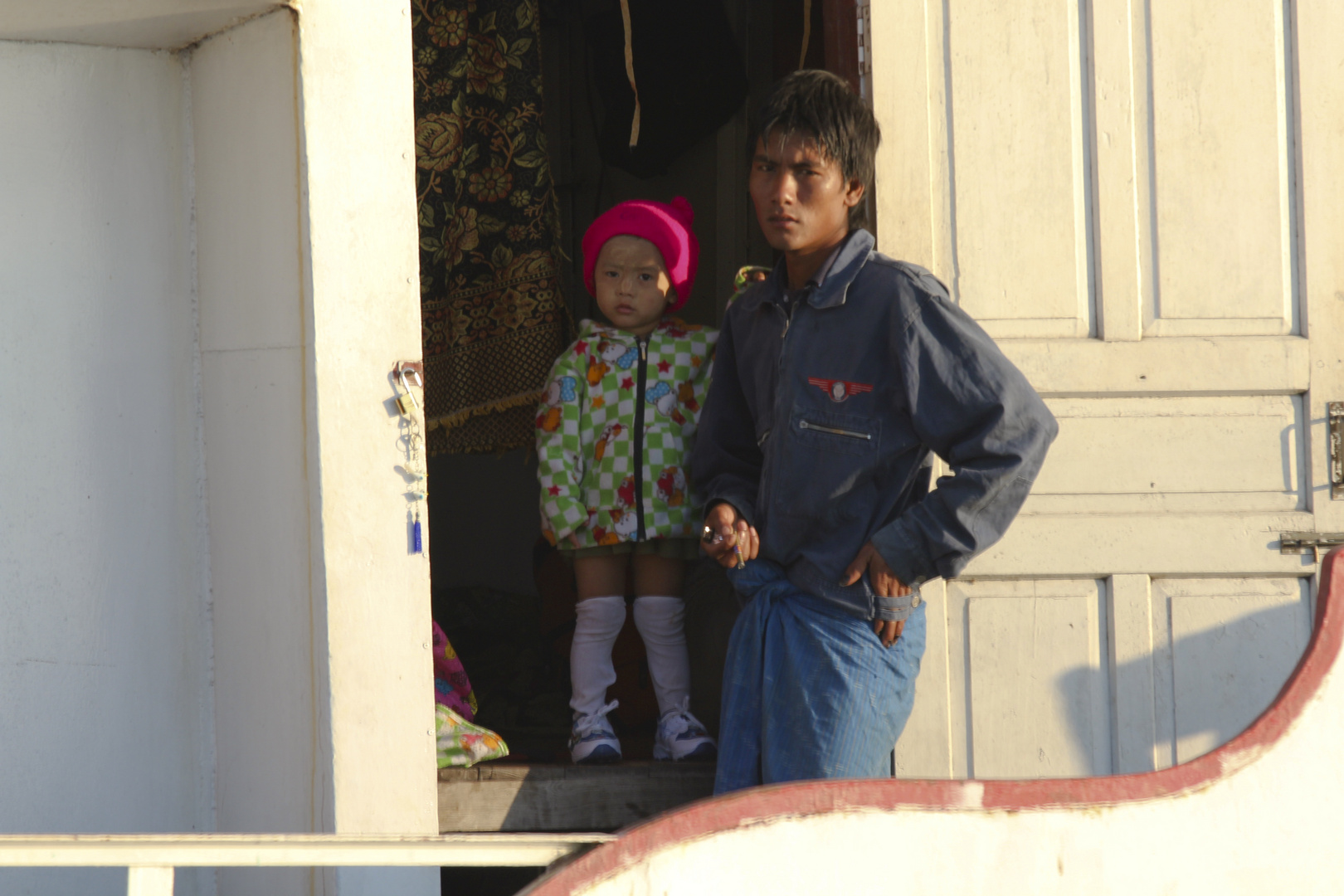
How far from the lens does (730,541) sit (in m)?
2.27

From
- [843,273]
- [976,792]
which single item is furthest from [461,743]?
[976,792]

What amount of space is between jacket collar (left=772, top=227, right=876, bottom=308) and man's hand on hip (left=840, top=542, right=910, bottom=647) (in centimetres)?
46

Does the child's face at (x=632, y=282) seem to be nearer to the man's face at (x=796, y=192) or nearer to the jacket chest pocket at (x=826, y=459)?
the man's face at (x=796, y=192)

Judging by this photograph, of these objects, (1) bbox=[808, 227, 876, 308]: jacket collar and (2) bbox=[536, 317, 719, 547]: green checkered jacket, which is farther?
(2) bbox=[536, 317, 719, 547]: green checkered jacket

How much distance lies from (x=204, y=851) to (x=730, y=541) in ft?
3.93

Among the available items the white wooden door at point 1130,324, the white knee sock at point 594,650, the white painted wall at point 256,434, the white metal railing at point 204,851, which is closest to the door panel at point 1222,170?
the white wooden door at point 1130,324

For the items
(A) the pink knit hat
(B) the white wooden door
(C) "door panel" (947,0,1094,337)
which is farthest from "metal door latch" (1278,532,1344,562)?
(A) the pink knit hat

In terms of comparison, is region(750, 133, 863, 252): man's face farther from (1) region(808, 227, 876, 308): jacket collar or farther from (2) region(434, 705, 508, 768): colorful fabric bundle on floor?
(2) region(434, 705, 508, 768): colorful fabric bundle on floor

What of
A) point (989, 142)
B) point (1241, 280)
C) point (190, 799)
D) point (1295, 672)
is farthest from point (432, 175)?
point (1295, 672)

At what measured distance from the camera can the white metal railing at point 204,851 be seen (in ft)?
4.18

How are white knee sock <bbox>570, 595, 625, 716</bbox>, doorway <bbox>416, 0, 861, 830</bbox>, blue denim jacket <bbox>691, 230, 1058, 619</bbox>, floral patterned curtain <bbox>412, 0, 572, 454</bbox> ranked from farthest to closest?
floral patterned curtain <bbox>412, 0, 572, 454</bbox>, doorway <bbox>416, 0, 861, 830</bbox>, white knee sock <bbox>570, 595, 625, 716</bbox>, blue denim jacket <bbox>691, 230, 1058, 619</bbox>

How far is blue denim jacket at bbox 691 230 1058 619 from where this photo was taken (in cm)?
202

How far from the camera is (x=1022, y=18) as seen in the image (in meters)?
2.77

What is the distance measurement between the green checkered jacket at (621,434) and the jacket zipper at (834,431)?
0.68 meters
